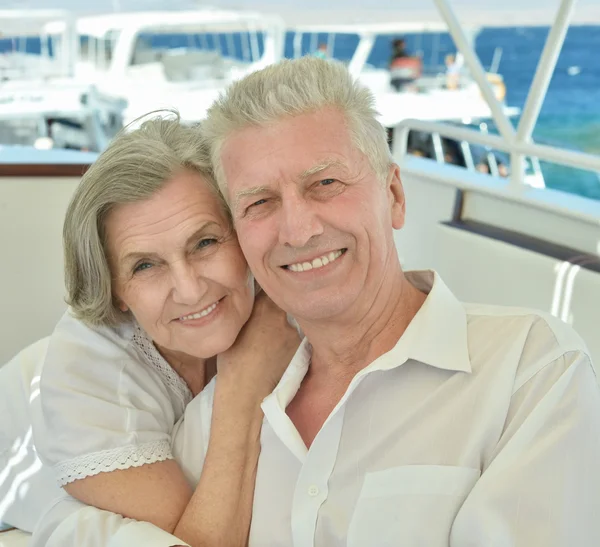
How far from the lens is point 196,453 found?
174 centimetres

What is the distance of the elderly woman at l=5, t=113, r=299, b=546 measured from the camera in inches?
Result: 61.9

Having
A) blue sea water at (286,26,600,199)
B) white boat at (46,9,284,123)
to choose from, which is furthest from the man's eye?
blue sea water at (286,26,600,199)

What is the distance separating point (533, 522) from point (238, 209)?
79 centimetres

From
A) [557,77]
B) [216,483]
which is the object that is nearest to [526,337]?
[216,483]

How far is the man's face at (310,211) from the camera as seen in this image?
1428 mm

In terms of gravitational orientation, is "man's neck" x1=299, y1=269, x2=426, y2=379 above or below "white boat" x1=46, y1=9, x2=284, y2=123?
above

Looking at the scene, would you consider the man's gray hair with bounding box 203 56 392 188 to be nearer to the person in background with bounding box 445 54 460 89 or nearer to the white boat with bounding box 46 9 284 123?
the white boat with bounding box 46 9 284 123

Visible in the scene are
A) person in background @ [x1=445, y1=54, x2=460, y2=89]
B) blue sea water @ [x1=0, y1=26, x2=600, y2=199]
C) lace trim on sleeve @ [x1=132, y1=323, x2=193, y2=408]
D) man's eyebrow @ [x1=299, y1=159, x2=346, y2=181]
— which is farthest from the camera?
blue sea water @ [x1=0, y1=26, x2=600, y2=199]

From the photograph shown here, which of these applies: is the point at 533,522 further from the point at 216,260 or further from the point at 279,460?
the point at 216,260

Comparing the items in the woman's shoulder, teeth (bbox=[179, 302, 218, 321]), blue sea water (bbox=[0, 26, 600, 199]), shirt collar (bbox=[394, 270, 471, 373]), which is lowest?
blue sea water (bbox=[0, 26, 600, 199])

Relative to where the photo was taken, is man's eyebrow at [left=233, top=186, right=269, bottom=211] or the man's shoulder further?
man's eyebrow at [left=233, top=186, right=269, bottom=211]

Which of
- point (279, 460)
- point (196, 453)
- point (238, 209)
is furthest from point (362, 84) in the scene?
point (196, 453)

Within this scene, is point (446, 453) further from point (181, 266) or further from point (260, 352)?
point (181, 266)

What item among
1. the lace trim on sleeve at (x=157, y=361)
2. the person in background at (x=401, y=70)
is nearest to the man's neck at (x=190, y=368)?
the lace trim on sleeve at (x=157, y=361)
